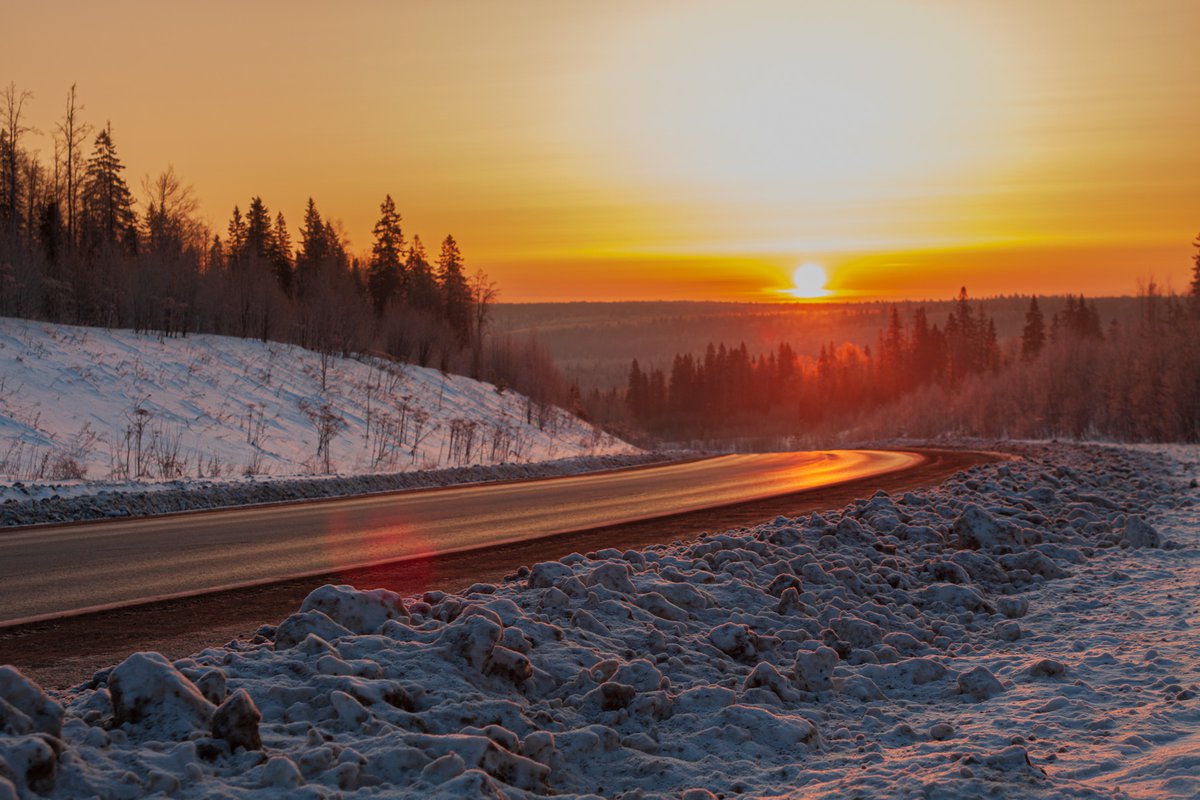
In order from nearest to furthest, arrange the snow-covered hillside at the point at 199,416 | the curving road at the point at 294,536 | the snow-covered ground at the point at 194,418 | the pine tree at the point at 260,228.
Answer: the curving road at the point at 294,536 < the snow-covered ground at the point at 194,418 < the snow-covered hillside at the point at 199,416 < the pine tree at the point at 260,228

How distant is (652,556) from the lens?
28.7 ft

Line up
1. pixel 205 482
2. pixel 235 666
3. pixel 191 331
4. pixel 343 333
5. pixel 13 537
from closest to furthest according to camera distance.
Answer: pixel 235 666, pixel 13 537, pixel 205 482, pixel 191 331, pixel 343 333

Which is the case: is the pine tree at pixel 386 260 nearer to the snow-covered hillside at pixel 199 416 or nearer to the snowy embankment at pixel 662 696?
the snow-covered hillside at pixel 199 416

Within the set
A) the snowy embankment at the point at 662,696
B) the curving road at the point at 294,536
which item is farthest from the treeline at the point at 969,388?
the snowy embankment at the point at 662,696

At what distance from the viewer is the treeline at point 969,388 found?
55.5m

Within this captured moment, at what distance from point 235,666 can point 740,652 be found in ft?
9.65

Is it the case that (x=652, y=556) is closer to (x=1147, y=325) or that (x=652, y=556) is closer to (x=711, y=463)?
(x=711, y=463)

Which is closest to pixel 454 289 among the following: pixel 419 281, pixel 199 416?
pixel 419 281

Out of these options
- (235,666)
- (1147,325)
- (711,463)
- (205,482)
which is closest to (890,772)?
(235,666)

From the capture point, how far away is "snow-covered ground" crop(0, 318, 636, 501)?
22402 mm

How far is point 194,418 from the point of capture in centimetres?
3033

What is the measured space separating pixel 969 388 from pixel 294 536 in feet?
279

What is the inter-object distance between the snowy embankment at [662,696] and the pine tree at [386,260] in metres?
76.5

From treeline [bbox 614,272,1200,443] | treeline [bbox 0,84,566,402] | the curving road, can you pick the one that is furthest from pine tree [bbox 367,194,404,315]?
the curving road
